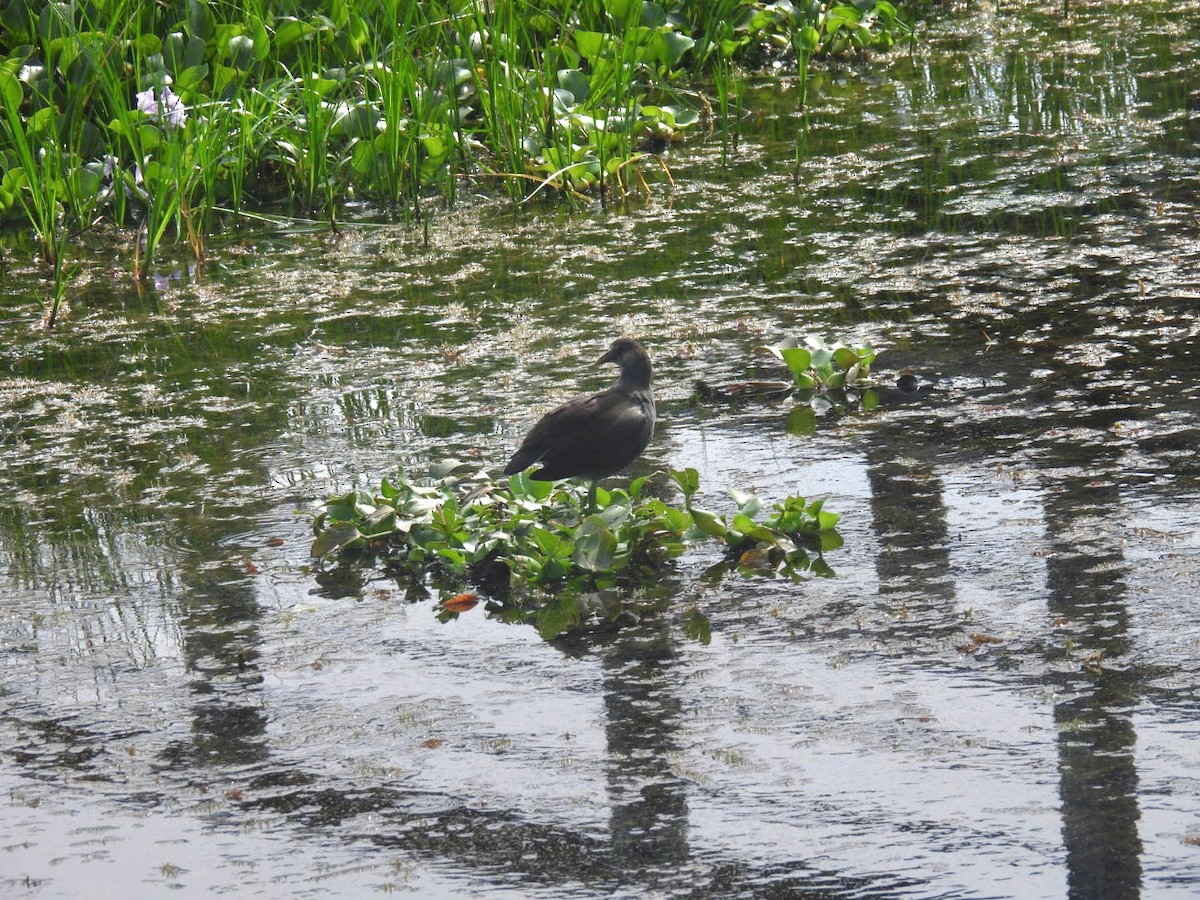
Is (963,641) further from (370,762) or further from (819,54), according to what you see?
(819,54)

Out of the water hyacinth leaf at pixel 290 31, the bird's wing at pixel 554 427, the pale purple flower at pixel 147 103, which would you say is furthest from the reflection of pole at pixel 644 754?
the water hyacinth leaf at pixel 290 31

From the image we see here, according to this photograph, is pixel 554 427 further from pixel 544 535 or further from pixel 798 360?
pixel 798 360

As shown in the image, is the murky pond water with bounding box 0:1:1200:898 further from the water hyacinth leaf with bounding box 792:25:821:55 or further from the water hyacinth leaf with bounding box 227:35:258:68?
the water hyacinth leaf with bounding box 792:25:821:55

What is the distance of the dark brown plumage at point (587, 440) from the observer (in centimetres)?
438

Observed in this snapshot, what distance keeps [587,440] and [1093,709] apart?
1728mm

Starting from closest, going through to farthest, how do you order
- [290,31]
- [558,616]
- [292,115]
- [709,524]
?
1. [558,616]
2. [709,524]
3. [292,115]
4. [290,31]

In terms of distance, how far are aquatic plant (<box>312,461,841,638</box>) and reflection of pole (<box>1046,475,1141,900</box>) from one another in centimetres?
61

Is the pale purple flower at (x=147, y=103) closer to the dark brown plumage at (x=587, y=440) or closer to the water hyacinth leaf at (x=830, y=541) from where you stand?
the dark brown plumage at (x=587, y=440)

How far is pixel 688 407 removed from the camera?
5.24 metres

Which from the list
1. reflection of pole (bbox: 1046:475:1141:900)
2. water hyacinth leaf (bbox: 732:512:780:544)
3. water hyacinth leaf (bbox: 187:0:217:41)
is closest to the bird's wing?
water hyacinth leaf (bbox: 732:512:780:544)

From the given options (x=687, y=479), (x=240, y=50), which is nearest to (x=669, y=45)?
(x=240, y=50)

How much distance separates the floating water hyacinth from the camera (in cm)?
758

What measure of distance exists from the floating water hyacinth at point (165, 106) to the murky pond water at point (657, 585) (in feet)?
2.31

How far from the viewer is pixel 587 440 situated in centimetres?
437
